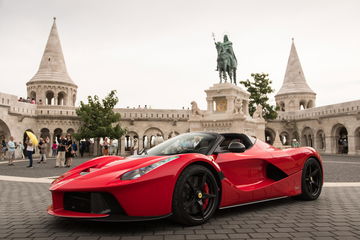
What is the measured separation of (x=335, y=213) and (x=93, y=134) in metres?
28.3

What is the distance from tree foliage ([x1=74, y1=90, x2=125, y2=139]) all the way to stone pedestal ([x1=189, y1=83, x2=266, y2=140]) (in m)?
12.3

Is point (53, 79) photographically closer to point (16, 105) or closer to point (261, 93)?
point (16, 105)

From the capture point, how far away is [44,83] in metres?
38.4

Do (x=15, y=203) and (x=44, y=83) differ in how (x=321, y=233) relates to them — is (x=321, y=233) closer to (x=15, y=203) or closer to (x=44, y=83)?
(x=15, y=203)

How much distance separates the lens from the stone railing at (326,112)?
3188 centimetres

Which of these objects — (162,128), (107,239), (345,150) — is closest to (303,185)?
(107,239)

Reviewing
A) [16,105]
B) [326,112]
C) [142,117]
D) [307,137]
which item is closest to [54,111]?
[16,105]

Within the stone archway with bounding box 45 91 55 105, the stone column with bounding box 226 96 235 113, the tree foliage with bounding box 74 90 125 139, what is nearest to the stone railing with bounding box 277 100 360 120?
the stone column with bounding box 226 96 235 113

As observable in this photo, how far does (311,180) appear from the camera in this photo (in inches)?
206

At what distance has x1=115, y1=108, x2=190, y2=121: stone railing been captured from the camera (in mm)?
37156

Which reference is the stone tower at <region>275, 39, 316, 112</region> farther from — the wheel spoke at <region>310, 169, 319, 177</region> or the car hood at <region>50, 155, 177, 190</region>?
the car hood at <region>50, 155, 177, 190</region>

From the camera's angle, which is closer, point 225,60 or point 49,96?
point 225,60

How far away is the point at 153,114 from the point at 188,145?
33.5 meters

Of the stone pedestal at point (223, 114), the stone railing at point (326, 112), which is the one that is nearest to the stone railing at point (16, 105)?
the stone pedestal at point (223, 114)
